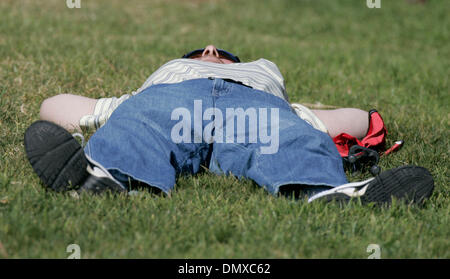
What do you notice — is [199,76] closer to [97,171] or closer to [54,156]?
[97,171]

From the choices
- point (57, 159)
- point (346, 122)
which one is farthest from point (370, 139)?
point (57, 159)

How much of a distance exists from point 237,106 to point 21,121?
145 cm

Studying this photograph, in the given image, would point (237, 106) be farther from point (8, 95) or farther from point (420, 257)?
point (8, 95)

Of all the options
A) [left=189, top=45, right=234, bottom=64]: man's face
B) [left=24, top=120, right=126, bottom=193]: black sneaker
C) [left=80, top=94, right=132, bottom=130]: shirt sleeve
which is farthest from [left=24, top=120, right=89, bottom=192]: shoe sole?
[left=189, top=45, right=234, bottom=64]: man's face

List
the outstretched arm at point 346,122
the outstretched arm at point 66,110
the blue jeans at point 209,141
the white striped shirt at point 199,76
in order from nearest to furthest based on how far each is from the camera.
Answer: the blue jeans at point 209,141
the white striped shirt at point 199,76
the outstretched arm at point 66,110
the outstretched arm at point 346,122

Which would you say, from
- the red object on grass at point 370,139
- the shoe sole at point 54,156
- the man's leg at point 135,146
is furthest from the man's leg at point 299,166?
the shoe sole at point 54,156

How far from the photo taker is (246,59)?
535cm

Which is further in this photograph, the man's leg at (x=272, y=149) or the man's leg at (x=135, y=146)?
the man's leg at (x=272, y=149)

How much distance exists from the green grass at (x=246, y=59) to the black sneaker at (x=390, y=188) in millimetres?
43

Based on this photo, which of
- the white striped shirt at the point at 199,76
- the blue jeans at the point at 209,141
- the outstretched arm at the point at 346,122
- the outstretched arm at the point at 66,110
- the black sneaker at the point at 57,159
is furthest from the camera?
the outstretched arm at the point at 346,122

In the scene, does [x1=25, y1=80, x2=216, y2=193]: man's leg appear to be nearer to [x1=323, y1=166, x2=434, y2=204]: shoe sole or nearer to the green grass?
the green grass

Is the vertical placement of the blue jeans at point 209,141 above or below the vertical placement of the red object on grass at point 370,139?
above

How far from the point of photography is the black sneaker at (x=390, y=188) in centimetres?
233

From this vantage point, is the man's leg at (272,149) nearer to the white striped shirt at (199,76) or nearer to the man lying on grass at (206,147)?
the man lying on grass at (206,147)
